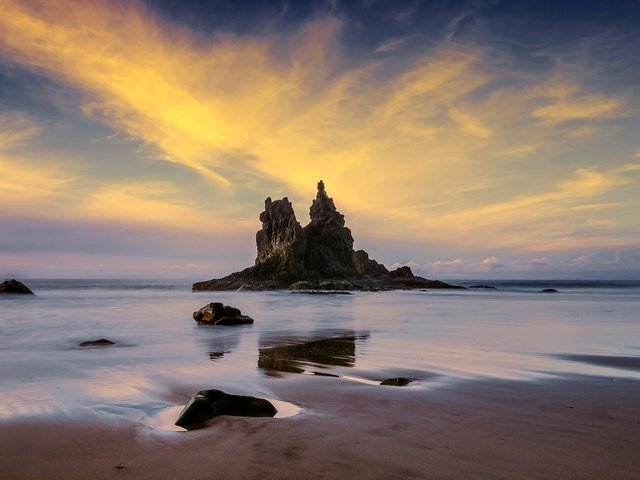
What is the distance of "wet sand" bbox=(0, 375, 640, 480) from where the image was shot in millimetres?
4160

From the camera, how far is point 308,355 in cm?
1230

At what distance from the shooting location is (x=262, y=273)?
101188 millimetres

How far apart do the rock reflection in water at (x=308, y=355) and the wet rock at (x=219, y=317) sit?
5184mm

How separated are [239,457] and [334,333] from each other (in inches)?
552

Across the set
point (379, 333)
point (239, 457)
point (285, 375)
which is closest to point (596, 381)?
point (285, 375)

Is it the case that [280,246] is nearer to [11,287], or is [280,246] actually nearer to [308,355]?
[11,287]

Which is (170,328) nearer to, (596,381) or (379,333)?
(379,333)

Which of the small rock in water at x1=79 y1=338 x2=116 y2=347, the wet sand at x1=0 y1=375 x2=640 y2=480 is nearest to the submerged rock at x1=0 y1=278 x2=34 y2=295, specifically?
the small rock in water at x1=79 y1=338 x2=116 y2=347

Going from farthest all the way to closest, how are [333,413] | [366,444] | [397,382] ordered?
[397,382]
[333,413]
[366,444]

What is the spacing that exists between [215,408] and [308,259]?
331 ft

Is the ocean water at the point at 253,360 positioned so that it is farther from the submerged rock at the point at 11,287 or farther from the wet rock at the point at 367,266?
the wet rock at the point at 367,266

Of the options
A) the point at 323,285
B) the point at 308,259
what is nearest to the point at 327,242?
the point at 308,259

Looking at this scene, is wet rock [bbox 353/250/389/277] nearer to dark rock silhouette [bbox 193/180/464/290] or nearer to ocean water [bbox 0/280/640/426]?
dark rock silhouette [bbox 193/180/464/290]

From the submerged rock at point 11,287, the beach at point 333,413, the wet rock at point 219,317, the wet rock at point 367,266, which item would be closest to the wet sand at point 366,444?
the beach at point 333,413
